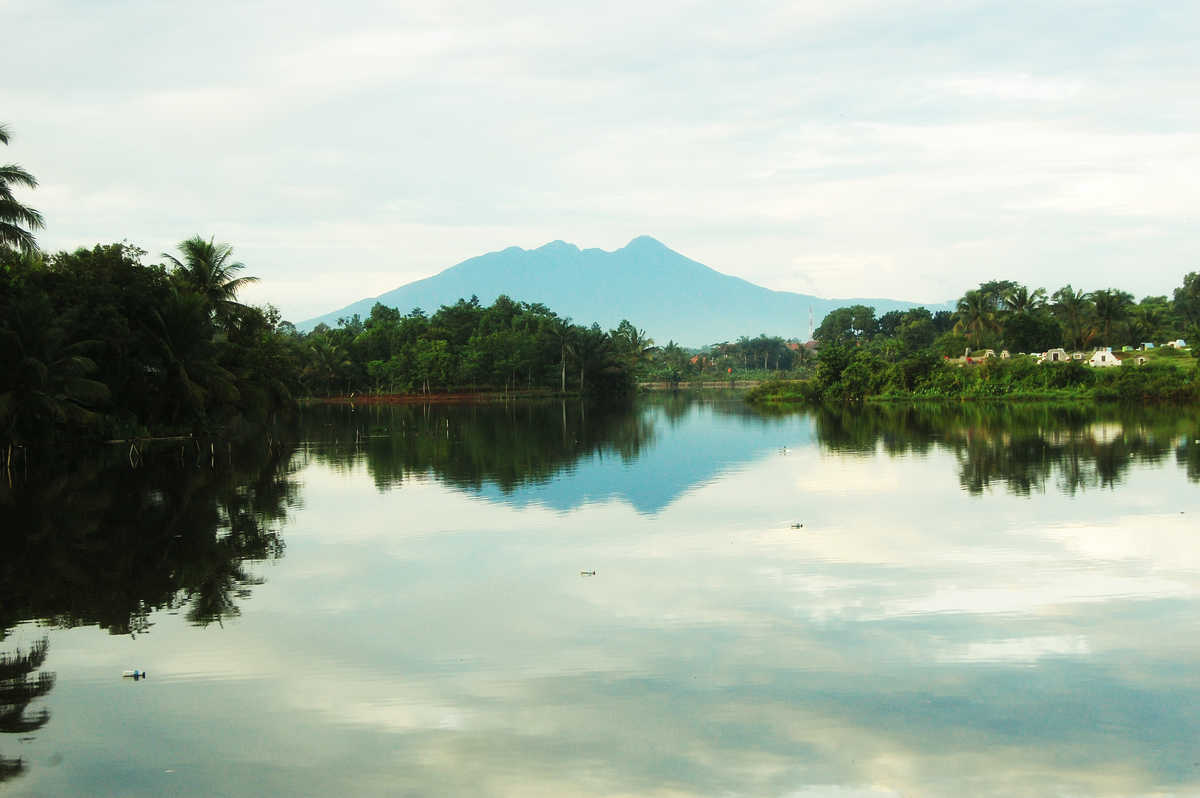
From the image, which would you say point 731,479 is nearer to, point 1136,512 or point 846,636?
point 1136,512

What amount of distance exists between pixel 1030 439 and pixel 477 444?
1915 cm

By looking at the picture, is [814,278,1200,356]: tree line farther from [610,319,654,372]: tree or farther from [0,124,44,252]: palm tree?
[0,124,44,252]: palm tree

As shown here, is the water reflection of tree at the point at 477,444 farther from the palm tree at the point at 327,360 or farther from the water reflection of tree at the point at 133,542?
the palm tree at the point at 327,360

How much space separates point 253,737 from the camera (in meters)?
7.62

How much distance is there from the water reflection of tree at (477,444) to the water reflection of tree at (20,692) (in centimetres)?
1311

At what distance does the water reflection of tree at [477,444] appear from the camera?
87.2 ft

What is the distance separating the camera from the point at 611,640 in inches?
394

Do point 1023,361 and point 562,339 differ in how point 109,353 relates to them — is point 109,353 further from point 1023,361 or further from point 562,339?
point 562,339

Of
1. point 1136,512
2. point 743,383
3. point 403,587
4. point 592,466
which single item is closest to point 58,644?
point 403,587

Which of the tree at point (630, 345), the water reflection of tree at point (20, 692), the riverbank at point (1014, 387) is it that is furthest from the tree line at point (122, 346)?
the tree at point (630, 345)

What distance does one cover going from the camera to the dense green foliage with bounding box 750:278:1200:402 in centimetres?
6222

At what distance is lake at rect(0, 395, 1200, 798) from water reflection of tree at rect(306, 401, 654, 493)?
4.49 meters

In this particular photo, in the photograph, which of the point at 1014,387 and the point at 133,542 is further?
the point at 1014,387

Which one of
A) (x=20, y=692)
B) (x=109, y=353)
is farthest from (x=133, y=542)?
(x=109, y=353)
